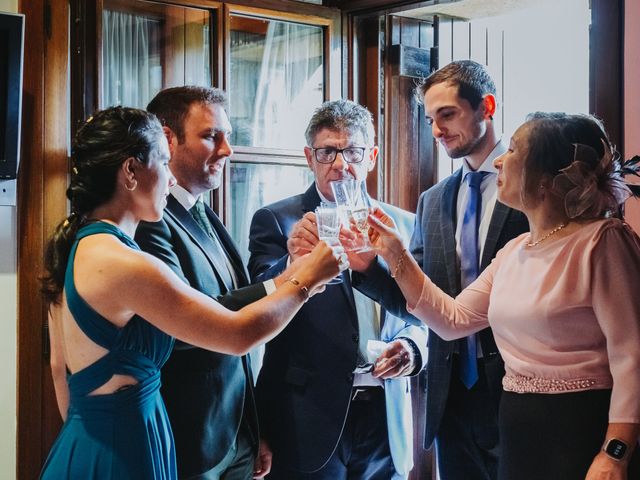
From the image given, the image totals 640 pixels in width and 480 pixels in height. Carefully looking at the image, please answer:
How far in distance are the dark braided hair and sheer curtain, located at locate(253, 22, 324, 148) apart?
1.30m

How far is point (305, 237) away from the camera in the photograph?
216 centimetres

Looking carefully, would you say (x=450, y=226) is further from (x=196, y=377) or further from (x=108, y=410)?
(x=108, y=410)

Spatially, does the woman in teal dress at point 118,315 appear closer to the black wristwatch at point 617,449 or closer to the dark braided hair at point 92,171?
the dark braided hair at point 92,171

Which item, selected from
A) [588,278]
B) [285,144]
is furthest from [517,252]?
[285,144]

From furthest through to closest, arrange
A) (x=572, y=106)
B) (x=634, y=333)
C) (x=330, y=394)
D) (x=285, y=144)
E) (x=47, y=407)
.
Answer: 1. (x=572, y=106)
2. (x=285, y=144)
3. (x=47, y=407)
4. (x=330, y=394)
5. (x=634, y=333)

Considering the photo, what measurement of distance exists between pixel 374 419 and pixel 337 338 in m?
0.29

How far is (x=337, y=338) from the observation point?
7.68ft

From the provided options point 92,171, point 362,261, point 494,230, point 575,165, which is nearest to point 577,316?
point 575,165

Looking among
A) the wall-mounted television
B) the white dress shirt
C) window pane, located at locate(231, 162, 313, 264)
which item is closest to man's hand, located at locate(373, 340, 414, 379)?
the white dress shirt

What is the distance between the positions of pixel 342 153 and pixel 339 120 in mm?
103

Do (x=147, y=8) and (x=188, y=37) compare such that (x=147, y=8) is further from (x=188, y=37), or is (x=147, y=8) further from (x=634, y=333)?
(x=634, y=333)

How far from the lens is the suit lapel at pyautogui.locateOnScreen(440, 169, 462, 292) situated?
227 cm

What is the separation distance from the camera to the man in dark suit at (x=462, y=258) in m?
2.19

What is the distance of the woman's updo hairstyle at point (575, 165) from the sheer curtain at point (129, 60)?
4.97 feet
